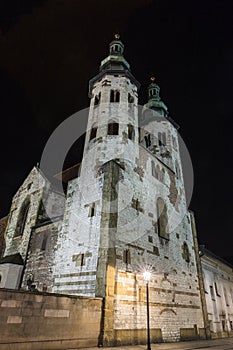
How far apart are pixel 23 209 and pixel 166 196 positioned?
43.3 feet

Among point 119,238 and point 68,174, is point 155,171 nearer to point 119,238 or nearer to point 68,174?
point 119,238

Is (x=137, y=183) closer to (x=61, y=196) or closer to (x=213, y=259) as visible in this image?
(x=61, y=196)

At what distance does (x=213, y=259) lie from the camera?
21750 mm

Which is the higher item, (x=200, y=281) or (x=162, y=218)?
(x=162, y=218)

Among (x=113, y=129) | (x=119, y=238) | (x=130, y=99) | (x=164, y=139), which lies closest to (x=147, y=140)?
(x=164, y=139)

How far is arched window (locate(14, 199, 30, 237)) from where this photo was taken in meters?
20.0

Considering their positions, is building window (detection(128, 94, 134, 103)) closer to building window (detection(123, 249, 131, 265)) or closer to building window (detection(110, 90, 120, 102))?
building window (detection(110, 90, 120, 102))

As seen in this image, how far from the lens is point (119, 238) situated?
1127 centimetres

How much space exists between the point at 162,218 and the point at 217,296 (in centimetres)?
1040

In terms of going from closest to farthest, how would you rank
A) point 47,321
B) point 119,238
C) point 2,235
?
point 47,321, point 119,238, point 2,235

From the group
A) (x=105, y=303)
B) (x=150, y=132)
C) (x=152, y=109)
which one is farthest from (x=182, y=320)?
(x=152, y=109)

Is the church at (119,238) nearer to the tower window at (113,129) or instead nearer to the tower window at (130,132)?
the tower window at (113,129)

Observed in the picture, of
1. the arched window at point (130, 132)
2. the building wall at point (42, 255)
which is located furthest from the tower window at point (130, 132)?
the building wall at point (42, 255)

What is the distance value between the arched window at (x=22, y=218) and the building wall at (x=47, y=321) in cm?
1292
